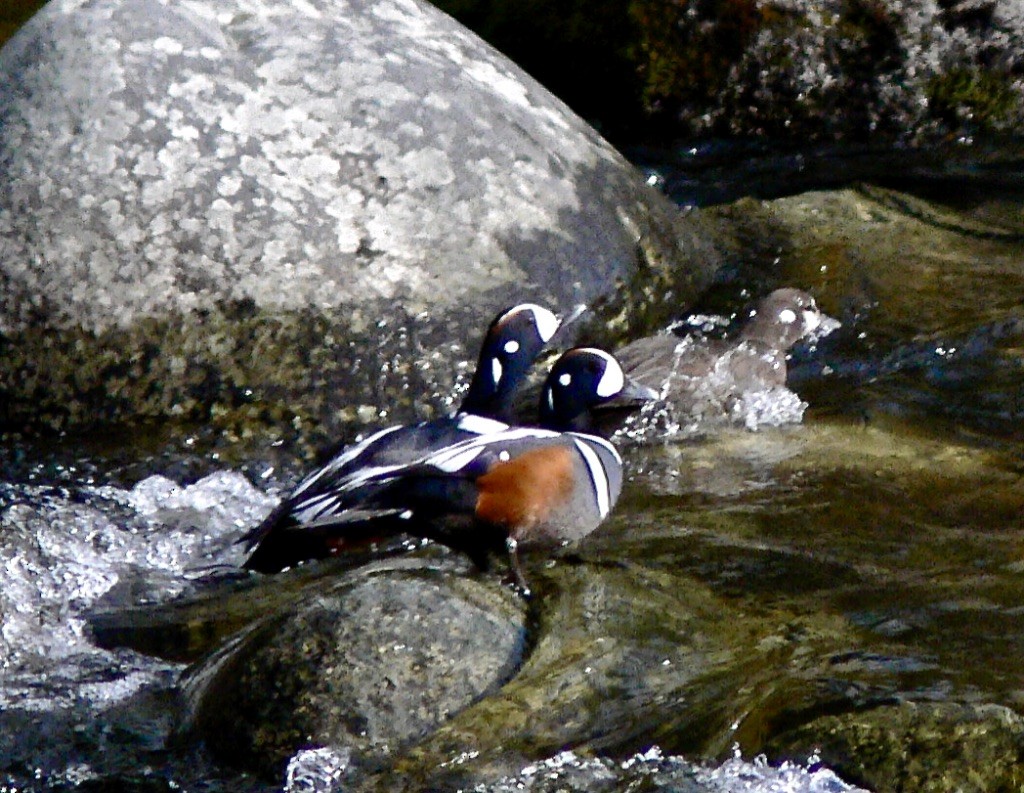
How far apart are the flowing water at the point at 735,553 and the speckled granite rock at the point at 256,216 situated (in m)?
0.32

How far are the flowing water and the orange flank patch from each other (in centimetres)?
17

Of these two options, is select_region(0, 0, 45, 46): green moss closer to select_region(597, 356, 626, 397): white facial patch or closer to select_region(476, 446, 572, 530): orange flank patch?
select_region(597, 356, 626, 397): white facial patch

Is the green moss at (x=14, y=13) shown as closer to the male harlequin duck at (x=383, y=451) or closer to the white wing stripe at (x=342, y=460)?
the male harlequin duck at (x=383, y=451)

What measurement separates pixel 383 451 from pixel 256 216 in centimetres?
173

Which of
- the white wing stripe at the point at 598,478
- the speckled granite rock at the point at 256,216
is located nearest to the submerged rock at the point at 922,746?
the white wing stripe at the point at 598,478

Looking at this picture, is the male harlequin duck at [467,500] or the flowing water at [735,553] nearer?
the flowing water at [735,553]

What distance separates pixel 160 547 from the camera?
513 centimetres

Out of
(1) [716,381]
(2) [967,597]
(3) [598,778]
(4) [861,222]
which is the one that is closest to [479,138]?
(1) [716,381]

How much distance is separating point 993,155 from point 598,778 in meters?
6.12

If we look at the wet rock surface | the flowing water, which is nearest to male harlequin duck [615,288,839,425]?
the flowing water

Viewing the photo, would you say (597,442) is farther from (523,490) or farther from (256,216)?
(256,216)

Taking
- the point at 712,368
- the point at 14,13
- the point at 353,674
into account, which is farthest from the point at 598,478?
the point at 14,13

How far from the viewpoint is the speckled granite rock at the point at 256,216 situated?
5.68 meters

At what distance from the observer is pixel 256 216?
5.80 m
